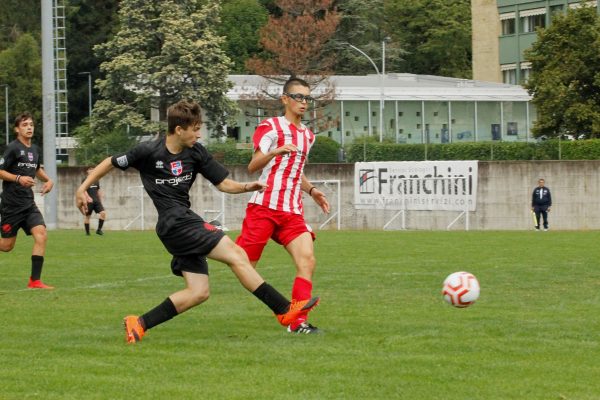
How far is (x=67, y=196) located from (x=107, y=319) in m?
34.5

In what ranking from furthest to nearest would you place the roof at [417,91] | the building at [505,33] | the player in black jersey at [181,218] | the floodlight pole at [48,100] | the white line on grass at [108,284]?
the building at [505,33]
the roof at [417,91]
the floodlight pole at [48,100]
the white line on grass at [108,284]
the player in black jersey at [181,218]

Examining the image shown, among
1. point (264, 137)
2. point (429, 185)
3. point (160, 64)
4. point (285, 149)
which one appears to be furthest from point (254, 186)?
point (160, 64)

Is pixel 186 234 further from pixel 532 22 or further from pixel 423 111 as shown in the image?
pixel 532 22

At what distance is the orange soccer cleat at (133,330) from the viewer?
9930mm

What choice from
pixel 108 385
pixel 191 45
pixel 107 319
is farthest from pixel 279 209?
pixel 191 45

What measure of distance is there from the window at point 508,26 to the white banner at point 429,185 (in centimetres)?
3815

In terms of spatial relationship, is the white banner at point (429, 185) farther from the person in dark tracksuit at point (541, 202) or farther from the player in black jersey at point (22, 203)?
the player in black jersey at point (22, 203)

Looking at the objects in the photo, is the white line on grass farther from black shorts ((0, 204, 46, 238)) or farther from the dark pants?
the dark pants

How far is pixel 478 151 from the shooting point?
43.8 metres

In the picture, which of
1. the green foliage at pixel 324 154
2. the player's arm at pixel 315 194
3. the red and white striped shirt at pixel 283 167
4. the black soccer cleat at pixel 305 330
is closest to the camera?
the black soccer cleat at pixel 305 330

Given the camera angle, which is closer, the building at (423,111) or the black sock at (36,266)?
the black sock at (36,266)

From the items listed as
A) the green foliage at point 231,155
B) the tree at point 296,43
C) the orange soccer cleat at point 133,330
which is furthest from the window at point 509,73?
the orange soccer cleat at point 133,330

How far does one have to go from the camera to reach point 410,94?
72500mm

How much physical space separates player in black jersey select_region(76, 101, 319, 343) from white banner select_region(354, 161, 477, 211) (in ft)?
98.9
